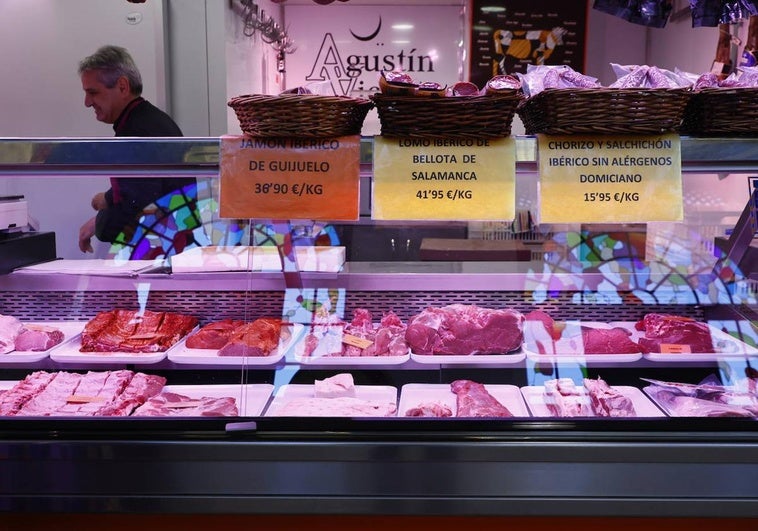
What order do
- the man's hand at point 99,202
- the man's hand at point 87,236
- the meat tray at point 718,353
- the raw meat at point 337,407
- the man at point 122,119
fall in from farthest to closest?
the man at point 122,119, the man's hand at point 99,202, the man's hand at point 87,236, the meat tray at point 718,353, the raw meat at point 337,407

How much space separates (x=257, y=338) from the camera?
6.59ft

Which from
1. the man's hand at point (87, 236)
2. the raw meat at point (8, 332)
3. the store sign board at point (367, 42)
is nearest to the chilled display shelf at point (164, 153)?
the raw meat at point (8, 332)

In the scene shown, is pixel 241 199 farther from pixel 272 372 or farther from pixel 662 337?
pixel 662 337

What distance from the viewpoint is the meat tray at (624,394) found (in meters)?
1.77

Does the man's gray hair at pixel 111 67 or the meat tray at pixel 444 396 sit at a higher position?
the man's gray hair at pixel 111 67

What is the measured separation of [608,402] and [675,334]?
42 cm

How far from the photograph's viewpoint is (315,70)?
20.5ft

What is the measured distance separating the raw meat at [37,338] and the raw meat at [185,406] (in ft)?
1.48

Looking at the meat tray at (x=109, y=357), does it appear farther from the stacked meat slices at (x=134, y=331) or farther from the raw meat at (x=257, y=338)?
the raw meat at (x=257, y=338)

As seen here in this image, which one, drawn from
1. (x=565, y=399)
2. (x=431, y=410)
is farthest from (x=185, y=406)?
(x=565, y=399)

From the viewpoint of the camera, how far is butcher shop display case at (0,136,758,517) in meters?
1.32

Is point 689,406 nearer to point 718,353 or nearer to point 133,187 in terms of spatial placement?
point 718,353

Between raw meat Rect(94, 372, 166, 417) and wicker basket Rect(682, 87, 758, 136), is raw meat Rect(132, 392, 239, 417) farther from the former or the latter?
wicker basket Rect(682, 87, 758, 136)

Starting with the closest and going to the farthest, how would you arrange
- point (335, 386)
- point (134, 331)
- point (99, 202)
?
point (335, 386)
point (134, 331)
point (99, 202)
